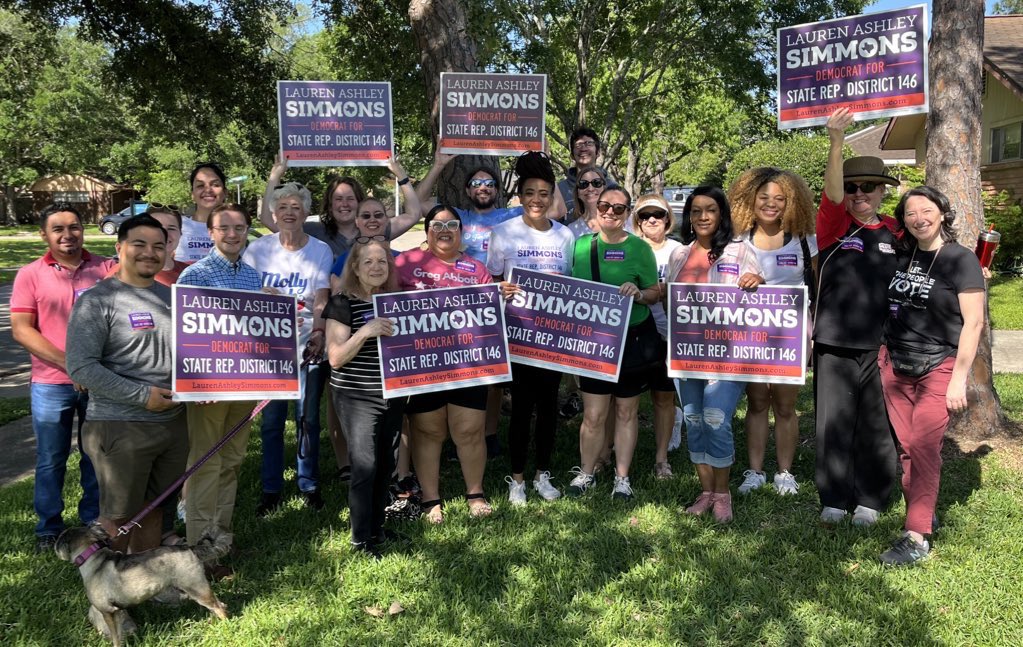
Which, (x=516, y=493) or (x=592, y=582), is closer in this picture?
(x=592, y=582)

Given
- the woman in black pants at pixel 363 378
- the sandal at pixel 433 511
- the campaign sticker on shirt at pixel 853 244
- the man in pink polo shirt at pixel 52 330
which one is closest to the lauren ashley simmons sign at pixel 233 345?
the woman in black pants at pixel 363 378

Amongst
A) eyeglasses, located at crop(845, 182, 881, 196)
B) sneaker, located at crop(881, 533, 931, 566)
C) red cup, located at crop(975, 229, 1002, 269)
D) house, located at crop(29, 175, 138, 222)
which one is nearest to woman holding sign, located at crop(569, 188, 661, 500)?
eyeglasses, located at crop(845, 182, 881, 196)

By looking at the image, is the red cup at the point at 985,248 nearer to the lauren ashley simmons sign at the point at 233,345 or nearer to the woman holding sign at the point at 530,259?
the woman holding sign at the point at 530,259

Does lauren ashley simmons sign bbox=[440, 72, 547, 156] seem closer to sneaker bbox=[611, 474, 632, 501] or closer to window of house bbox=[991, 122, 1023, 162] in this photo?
sneaker bbox=[611, 474, 632, 501]

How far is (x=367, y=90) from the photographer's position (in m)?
6.23

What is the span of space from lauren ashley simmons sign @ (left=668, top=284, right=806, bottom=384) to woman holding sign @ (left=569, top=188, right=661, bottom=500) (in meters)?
0.32

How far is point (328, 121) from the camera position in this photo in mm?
6191

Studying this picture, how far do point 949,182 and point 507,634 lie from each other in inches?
208

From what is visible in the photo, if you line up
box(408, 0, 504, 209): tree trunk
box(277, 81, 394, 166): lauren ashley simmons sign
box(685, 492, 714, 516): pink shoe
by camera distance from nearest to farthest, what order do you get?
box(685, 492, 714, 516): pink shoe
box(277, 81, 394, 166): lauren ashley simmons sign
box(408, 0, 504, 209): tree trunk

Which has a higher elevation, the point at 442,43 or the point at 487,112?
the point at 442,43

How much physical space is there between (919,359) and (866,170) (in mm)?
1232

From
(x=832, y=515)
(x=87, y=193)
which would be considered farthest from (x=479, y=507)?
(x=87, y=193)

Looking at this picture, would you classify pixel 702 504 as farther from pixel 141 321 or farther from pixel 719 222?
pixel 141 321

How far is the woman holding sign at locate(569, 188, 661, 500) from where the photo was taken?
5.25m
